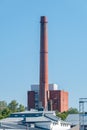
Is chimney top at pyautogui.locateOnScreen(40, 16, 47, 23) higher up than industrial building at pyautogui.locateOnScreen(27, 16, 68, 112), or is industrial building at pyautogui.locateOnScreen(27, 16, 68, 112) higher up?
chimney top at pyautogui.locateOnScreen(40, 16, 47, 23)

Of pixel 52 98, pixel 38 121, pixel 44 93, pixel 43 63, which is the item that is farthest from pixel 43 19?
pixel 38 121

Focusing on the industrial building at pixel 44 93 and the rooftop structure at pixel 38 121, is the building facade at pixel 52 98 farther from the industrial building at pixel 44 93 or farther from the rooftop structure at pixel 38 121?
the rooftop structure at pixel 38 121

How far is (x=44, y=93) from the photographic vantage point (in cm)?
11300

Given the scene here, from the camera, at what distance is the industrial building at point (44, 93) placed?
358 ft

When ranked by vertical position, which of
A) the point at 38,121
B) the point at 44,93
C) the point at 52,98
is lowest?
the point at 38,121

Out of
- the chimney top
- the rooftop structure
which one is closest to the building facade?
the chimney top

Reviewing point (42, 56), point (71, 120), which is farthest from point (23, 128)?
point (42, 56)

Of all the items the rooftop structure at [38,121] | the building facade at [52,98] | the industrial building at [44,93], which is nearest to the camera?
the rooftop structure at [38,121]

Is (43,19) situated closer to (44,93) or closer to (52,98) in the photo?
(44,93)

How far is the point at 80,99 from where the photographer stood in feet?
254

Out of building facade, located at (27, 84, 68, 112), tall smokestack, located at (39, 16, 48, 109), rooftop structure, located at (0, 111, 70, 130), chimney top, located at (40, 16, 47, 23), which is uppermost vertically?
chimney top, located at (40, 16, 47, 23)

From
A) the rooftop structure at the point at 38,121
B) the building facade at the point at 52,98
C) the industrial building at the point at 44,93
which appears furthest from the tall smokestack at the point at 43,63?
the rooftop structure at the point at 38,121

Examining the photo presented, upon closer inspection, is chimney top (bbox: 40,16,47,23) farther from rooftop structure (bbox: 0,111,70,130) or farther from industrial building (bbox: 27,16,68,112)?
rooftop structure (bbox: 0,111,70,130)

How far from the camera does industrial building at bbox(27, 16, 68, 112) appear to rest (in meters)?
109
